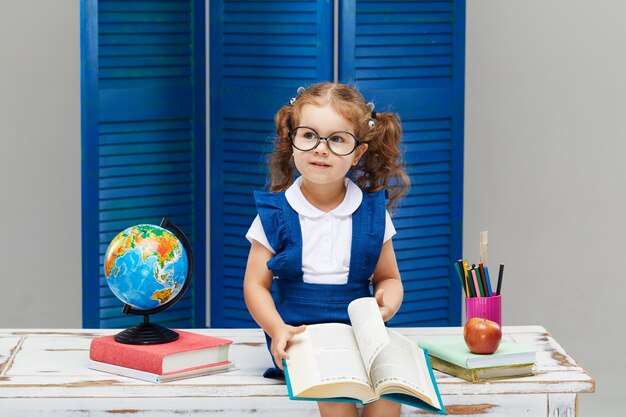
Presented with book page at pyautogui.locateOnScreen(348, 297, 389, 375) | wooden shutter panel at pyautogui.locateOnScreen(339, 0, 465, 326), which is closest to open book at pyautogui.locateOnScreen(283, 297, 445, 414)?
book page at pyautogui.locateOnScreen(348, 297, 389, 375)

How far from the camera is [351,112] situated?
301 centimetres

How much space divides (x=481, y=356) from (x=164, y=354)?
742mm

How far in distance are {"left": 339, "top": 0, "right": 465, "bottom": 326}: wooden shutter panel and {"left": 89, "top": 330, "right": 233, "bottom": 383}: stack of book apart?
144cm

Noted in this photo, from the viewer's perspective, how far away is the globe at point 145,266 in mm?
2904

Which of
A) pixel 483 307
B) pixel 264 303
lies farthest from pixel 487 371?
pixel 264 303

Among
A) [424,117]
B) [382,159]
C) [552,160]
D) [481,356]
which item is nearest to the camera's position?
[481,356]

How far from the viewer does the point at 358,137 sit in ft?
10.0

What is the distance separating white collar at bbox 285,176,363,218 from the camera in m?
3.02

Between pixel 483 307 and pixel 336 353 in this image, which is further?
pixel 483 307

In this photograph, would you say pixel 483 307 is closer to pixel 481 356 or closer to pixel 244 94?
pixel 481 356

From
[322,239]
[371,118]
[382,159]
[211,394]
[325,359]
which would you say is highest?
[371,118]

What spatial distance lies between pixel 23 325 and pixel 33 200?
551mm

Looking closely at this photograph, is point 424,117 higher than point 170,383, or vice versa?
point 424,117

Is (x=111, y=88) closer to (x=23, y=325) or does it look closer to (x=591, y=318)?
(x=23, y=325)
